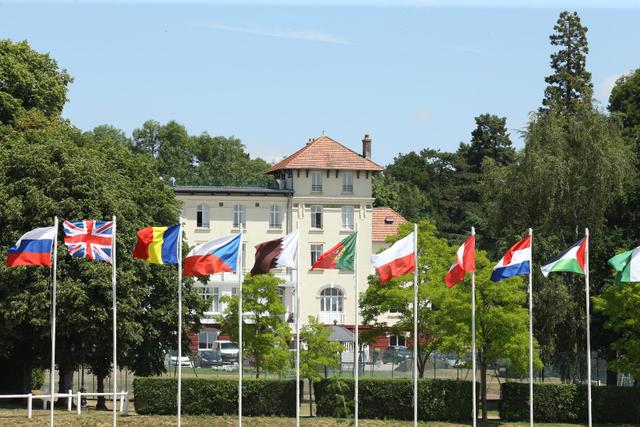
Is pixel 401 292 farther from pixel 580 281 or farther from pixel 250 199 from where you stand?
pixel 250 199

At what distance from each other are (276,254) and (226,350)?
155 ft

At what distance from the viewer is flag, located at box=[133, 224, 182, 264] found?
51.2m

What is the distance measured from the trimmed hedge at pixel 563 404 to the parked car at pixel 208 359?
28.3 meters

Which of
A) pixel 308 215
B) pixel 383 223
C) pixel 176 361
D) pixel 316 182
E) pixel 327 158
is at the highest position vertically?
pixel 327 158

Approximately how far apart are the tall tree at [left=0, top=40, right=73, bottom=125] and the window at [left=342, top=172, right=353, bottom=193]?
95.2 feet

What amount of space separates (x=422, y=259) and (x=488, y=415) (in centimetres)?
1024

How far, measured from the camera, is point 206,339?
10406 centimetres

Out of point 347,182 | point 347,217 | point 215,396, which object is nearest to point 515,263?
point 215,396

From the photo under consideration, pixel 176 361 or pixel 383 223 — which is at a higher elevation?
pixel 383 223

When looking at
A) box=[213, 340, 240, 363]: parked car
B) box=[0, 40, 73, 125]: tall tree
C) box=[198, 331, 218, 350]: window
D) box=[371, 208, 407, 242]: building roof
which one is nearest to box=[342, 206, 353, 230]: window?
box=[371, 208, 407, 242]: building roof

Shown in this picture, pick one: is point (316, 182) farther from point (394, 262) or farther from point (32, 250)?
point (394, 262)

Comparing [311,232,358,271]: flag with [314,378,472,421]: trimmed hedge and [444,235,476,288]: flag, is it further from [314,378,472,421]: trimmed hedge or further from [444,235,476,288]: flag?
[314,378,472,421]: trimmed hedge

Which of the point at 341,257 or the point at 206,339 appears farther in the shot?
the point at 206,339

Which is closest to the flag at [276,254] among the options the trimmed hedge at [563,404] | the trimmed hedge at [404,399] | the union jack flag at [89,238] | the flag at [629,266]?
the union jack flag at [89,238]
